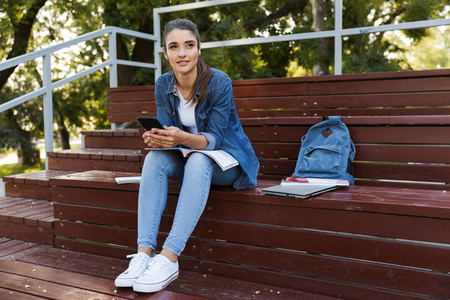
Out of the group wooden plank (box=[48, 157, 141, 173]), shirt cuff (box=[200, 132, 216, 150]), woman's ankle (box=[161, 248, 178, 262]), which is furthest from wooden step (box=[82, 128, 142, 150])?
woman's ankle (box=[161, 248, 178, 262])

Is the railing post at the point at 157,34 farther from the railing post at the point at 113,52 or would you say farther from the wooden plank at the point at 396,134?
the wooden plank at the point at 396,134

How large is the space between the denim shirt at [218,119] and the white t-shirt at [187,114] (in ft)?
0.07

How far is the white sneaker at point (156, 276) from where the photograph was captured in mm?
1926

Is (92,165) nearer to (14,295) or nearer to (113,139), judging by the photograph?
(113,139)

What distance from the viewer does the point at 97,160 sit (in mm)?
4023

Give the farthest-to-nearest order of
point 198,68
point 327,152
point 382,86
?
point 382,86 < point 327,152 < point 198,68

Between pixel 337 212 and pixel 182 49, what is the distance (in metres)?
1.13

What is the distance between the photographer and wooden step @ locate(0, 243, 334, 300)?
1967mm

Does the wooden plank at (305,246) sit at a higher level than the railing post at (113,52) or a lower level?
lower

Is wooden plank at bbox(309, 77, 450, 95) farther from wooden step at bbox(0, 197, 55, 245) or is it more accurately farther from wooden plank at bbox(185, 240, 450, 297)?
wooden step at bbox(0, 197, 55, 245)

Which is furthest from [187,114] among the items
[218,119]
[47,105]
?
[47,105]

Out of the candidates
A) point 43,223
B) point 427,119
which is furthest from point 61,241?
point 427,119

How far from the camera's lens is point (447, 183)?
2648mm

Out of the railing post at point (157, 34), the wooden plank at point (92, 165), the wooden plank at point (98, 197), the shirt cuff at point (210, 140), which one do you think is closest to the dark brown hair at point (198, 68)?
the shirt cuff at point (210, 140)
